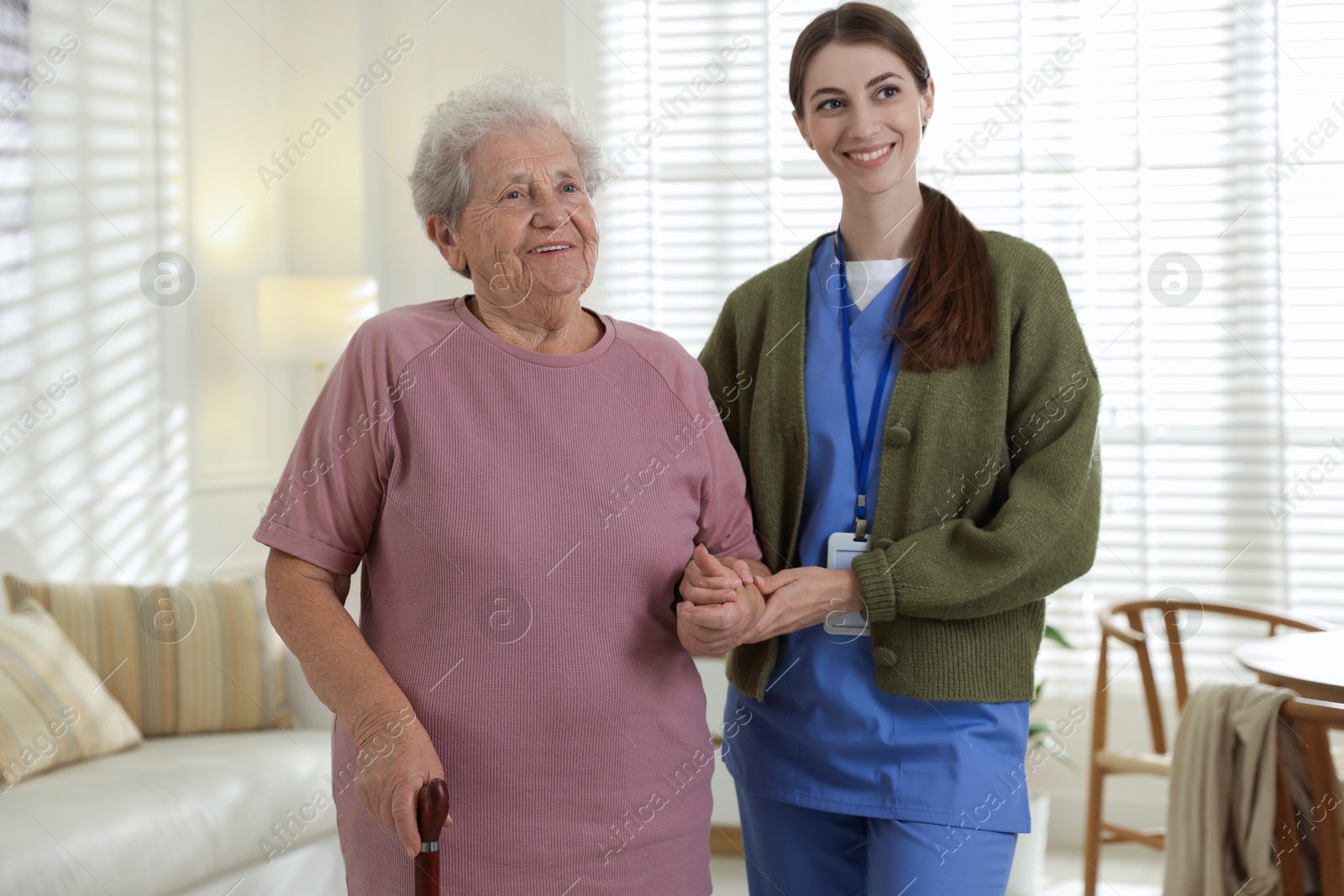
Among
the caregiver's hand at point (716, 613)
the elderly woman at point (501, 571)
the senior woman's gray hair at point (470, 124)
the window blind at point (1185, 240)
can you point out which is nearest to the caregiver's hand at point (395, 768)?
the elderly woman at point (501, 571)

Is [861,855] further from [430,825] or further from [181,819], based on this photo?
[181,819]

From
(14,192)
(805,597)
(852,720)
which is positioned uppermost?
(14,192)

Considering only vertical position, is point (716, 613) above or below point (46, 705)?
above

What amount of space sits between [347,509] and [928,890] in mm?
862

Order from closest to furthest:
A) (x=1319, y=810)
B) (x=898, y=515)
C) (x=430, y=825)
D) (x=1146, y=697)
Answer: (x=430, y=825) → (x=898, y=515) → (x=1319, y=810) → (x=1146, y=697)

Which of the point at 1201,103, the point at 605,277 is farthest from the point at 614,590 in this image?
the point at 1201,103

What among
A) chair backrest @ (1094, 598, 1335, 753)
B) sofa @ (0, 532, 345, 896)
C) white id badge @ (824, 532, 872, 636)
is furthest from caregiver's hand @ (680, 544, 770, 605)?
chair backrest @ (1094, 598, 1335, 753)

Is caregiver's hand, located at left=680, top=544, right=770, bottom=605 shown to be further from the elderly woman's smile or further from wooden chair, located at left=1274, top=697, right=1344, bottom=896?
wooden chair, located at left=1274, top=697, right=1344, bottom=896

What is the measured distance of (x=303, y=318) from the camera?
3.71 meters

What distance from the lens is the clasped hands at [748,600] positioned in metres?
1.24

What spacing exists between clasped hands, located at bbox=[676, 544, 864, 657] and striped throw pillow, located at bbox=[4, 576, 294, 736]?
2315 millimetres

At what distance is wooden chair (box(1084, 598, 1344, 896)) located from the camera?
2811mm

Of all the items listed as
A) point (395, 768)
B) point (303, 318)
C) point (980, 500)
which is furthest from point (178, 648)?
point (980, 500)

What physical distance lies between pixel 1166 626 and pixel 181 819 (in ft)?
9.03
